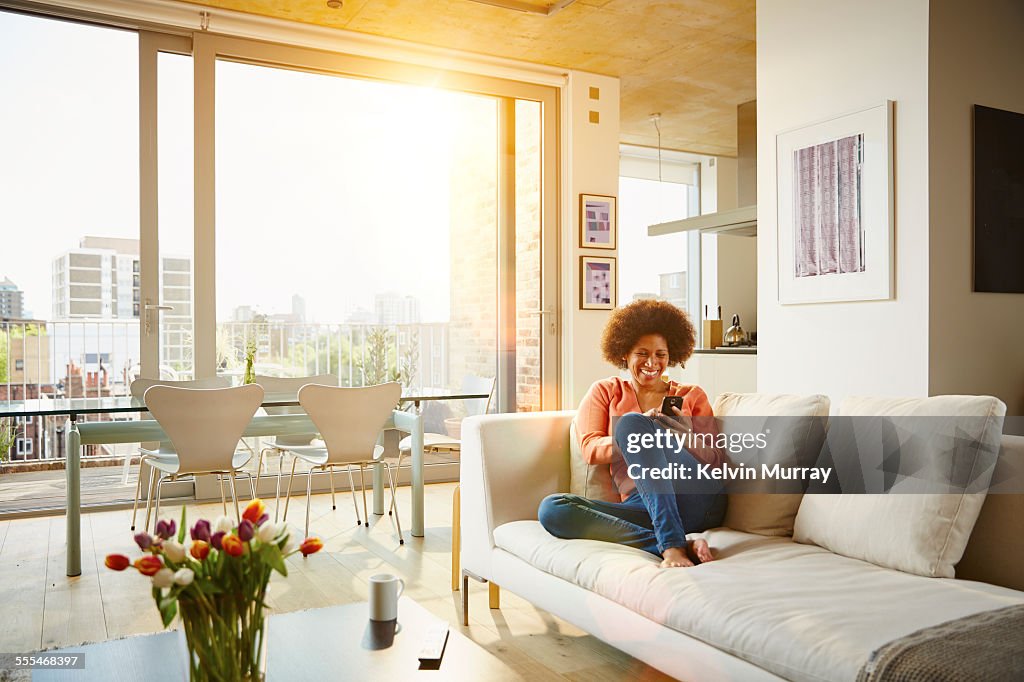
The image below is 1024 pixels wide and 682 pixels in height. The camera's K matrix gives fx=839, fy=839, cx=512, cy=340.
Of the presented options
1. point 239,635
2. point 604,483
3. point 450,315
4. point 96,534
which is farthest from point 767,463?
point 450,315

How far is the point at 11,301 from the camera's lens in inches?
182

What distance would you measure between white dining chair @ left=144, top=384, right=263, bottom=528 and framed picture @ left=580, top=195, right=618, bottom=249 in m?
3.00

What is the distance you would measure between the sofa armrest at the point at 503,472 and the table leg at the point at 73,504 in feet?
5.71

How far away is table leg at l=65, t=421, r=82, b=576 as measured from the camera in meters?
3.53

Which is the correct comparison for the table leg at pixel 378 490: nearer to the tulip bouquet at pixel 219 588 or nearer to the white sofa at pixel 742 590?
the white sofa at pixel 742 590

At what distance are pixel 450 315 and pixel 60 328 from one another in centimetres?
255

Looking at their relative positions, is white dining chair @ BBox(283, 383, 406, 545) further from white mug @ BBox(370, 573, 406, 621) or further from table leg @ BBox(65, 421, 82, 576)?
white mug @ BBox(370, 573, 406, 621)

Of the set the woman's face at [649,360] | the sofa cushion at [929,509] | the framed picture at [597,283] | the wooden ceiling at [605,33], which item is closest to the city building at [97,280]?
the wooden ceiling at [605,33]

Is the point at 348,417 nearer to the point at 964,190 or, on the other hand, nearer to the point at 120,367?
the point at 120,367

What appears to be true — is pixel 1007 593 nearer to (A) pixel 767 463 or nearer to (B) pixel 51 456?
(A) pixel 767 463

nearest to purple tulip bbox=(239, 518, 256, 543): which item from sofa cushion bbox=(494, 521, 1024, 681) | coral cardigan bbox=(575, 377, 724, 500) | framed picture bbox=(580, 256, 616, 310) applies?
Answer: sofa cushion bbox=(494, 521, 1024, 681)

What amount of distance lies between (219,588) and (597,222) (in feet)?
16.5

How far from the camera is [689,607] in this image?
2.01m

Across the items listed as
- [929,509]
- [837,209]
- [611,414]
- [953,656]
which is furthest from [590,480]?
[837,209]
